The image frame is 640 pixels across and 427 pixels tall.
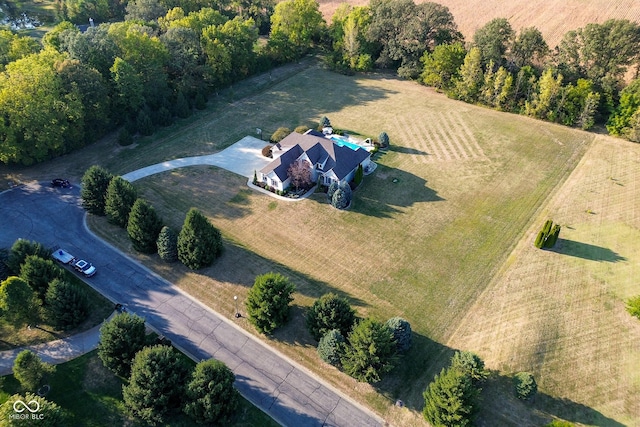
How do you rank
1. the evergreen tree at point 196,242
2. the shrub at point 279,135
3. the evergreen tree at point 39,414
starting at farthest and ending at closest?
the shrub at point 279,135 → the evergreen tree at point 196,242 → the evergreen tree at point 39,414

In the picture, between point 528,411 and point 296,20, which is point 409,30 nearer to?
point 296,20

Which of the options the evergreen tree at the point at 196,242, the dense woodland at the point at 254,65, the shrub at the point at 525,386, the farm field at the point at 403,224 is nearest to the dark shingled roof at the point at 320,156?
the farm field at the point at 403,224

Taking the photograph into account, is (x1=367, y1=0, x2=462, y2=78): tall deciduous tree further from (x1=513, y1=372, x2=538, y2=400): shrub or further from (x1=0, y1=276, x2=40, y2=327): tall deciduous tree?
(x1=0, y1=276, x2=40, y2=327): tall deciduous tree

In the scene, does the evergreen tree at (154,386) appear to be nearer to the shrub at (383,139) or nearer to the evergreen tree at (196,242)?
the evergreen tree at (196,242)

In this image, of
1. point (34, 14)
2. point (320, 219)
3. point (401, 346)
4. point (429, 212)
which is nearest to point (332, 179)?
point (320, 219)

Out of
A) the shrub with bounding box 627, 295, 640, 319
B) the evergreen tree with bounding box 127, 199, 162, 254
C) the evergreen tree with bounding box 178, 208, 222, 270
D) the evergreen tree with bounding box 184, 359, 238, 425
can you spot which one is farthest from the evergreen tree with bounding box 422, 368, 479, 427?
the evergreen tree with bounding box 127, 199, 162, 254
